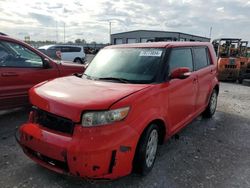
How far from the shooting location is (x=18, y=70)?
539cm

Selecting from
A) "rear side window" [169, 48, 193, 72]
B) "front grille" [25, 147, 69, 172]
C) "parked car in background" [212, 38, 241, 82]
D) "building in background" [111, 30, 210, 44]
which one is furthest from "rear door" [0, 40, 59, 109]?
"building in background" [111, 30, 210, 44]

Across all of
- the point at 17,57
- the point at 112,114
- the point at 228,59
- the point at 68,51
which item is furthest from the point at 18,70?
the point at 68,51

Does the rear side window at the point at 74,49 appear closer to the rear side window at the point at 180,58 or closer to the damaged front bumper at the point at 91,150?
the rear side window at the point at 180,58

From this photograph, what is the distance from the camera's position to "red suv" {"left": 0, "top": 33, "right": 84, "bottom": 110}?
5215 mm

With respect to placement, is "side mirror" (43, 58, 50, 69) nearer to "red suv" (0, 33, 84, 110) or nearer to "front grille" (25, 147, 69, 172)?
"red suv" (0, 33, 84, 110)

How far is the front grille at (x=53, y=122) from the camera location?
2.86 metres

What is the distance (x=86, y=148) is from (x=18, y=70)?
11.2 feet

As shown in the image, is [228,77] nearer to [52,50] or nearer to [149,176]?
[149,176]

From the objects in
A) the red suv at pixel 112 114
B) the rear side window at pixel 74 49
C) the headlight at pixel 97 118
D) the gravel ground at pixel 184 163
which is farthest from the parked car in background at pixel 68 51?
the headlight at pixel 97 118

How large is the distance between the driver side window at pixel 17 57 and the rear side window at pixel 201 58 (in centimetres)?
327

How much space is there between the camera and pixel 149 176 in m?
3.41

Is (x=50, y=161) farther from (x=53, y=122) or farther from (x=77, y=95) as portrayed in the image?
(x=77, y=95)

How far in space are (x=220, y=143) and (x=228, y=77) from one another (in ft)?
31.4

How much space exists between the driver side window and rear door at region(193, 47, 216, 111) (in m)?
→ 3.31
